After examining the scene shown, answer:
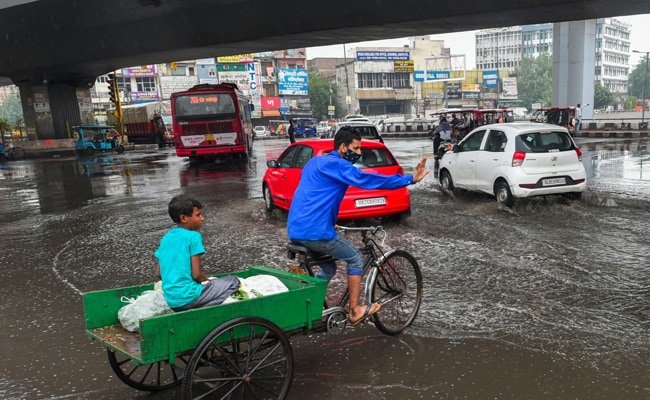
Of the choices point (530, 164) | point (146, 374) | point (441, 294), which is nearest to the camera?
point (146, 374)

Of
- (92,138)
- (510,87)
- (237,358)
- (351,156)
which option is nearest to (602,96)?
(510,87)

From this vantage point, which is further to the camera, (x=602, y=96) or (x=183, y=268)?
(x=602, y=96)

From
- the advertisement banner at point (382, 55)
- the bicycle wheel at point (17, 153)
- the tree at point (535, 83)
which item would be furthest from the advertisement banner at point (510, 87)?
the bicycle wheel at point (17, 153)

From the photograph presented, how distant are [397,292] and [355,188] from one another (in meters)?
4.16

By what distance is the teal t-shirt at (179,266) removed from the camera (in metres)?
3.28

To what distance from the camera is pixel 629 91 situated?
5192 inches

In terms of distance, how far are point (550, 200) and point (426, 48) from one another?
298 feet

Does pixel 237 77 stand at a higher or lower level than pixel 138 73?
lower

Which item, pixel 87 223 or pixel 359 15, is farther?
pixel 359 15

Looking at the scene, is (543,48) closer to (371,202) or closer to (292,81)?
(292,81)

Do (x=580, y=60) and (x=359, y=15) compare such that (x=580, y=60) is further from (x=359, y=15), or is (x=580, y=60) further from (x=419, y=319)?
(x=419, y=319)

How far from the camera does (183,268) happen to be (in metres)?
3.28

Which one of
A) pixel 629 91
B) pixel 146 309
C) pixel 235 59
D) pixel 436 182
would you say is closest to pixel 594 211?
pixel 436 182

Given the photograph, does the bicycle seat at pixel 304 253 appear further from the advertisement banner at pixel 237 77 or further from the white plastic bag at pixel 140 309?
the advertisement banner at pixel 237 77
